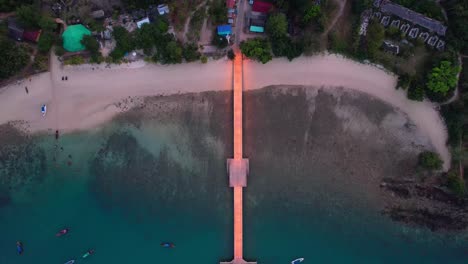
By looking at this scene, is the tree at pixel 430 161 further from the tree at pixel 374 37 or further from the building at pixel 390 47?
the tree at pixel 374 37

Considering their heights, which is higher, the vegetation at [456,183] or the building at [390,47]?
the building at [390,47]

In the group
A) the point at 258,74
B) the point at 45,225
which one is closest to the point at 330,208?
the point at 258,74

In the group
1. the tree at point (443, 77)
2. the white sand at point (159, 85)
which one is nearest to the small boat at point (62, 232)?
the white sand at point (159, 85)

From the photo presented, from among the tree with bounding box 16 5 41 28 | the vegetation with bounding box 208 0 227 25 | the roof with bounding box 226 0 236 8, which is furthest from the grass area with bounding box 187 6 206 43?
A: the tree with bounding box 16 5 41 28

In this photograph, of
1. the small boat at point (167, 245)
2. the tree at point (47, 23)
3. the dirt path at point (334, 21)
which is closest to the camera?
the tree at point (47, 23)

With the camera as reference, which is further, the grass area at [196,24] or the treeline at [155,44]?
the grass area at [196,24]

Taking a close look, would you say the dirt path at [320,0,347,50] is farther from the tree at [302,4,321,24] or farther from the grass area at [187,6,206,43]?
the grass area at [187,6,206,43]
